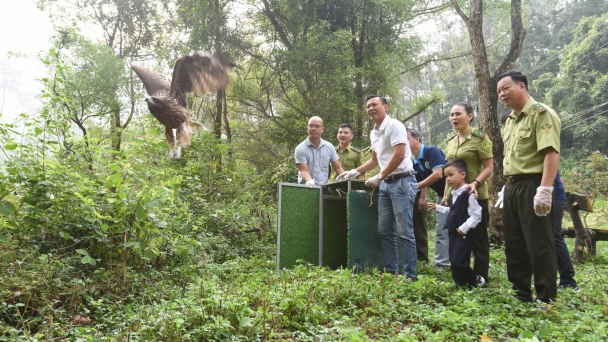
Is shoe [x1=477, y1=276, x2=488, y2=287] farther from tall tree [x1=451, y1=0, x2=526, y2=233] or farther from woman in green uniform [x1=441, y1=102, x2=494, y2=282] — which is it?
tall tree [x1=451, y1=0, x2=526, y2=233]

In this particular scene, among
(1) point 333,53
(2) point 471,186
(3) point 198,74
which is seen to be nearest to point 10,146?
(2) point 471,186

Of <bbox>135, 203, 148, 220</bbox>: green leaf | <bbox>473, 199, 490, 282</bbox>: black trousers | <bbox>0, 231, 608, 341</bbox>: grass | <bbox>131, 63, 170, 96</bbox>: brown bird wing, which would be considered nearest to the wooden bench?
<bbox>0, 231, 608, 341</bbox>: grass

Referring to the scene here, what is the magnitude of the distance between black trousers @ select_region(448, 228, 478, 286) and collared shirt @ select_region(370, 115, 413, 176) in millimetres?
722

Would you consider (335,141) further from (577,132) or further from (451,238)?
(577,132)

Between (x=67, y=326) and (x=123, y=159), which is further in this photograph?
(x=123, y=159)

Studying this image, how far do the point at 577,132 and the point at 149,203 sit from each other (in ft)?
79.2

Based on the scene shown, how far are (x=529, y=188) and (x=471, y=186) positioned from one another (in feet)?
2.22

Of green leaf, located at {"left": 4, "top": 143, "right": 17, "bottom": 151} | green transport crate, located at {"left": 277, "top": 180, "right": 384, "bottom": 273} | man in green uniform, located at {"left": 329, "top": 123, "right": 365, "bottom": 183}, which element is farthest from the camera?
man in green uniform, located at {"left": 329, "top": 123, "right": 365, "bottom": 183}

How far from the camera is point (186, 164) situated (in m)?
6.85

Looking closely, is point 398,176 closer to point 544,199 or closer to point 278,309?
point 544,199

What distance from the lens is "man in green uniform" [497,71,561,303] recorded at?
2736mm

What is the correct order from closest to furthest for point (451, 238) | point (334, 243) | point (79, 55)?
point (451, 238), point (334, 243), point (79, 55)

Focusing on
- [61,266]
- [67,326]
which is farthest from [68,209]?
[67,326]

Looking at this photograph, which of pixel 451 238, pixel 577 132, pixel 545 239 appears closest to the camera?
pixel 545 239
